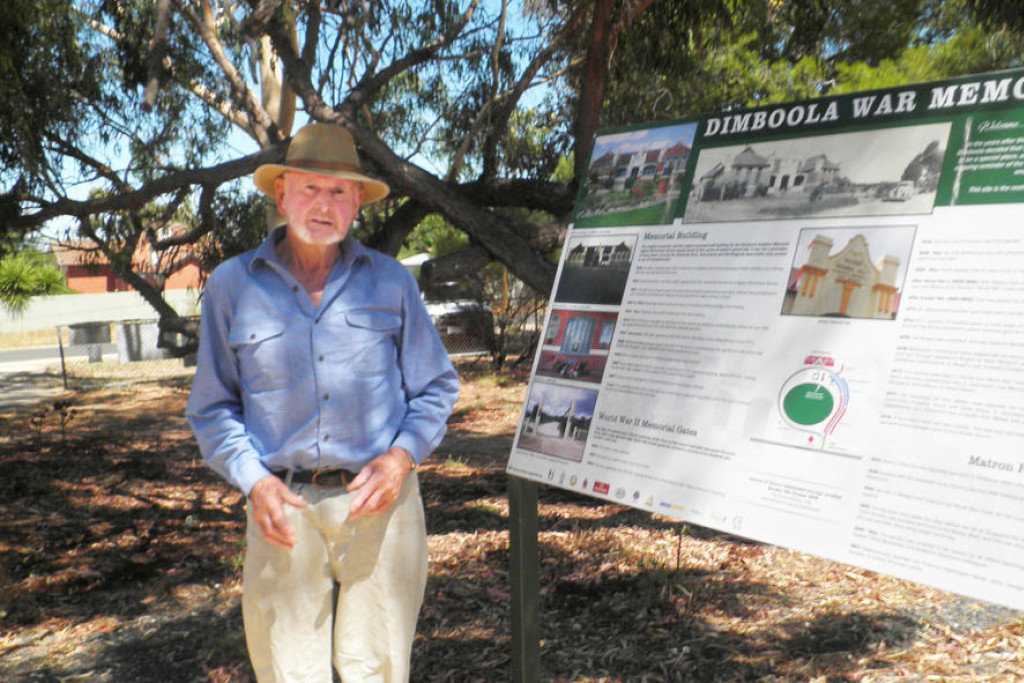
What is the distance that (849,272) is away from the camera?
198cm

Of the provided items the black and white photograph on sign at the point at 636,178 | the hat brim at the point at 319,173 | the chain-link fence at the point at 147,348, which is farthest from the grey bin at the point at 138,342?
the black and white photograph on sign at the point at 636,178

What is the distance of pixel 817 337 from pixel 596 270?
73 centimetres

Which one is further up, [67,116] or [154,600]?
[67,116]

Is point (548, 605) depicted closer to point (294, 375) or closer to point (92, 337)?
point (294, 375)

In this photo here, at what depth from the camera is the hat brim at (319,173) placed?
7.39 ft

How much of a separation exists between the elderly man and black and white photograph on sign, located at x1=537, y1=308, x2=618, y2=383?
1.19ft

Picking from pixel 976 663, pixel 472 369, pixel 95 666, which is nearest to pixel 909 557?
pixel 976 663

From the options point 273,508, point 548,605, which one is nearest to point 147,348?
point 548,605

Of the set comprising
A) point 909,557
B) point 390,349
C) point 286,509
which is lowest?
point 286,509

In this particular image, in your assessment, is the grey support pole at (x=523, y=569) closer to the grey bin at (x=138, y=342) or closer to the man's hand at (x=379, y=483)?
the man's hand at (x=379, y=483)

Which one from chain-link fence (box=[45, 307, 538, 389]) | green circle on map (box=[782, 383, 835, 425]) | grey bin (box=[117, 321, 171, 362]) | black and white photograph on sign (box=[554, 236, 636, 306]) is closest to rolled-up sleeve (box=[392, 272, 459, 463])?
black and white photograph on sign (box=[554, 236, 636, 306])

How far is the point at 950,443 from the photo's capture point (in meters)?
1.75

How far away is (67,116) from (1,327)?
21693mm

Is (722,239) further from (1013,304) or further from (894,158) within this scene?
(1013,304)
